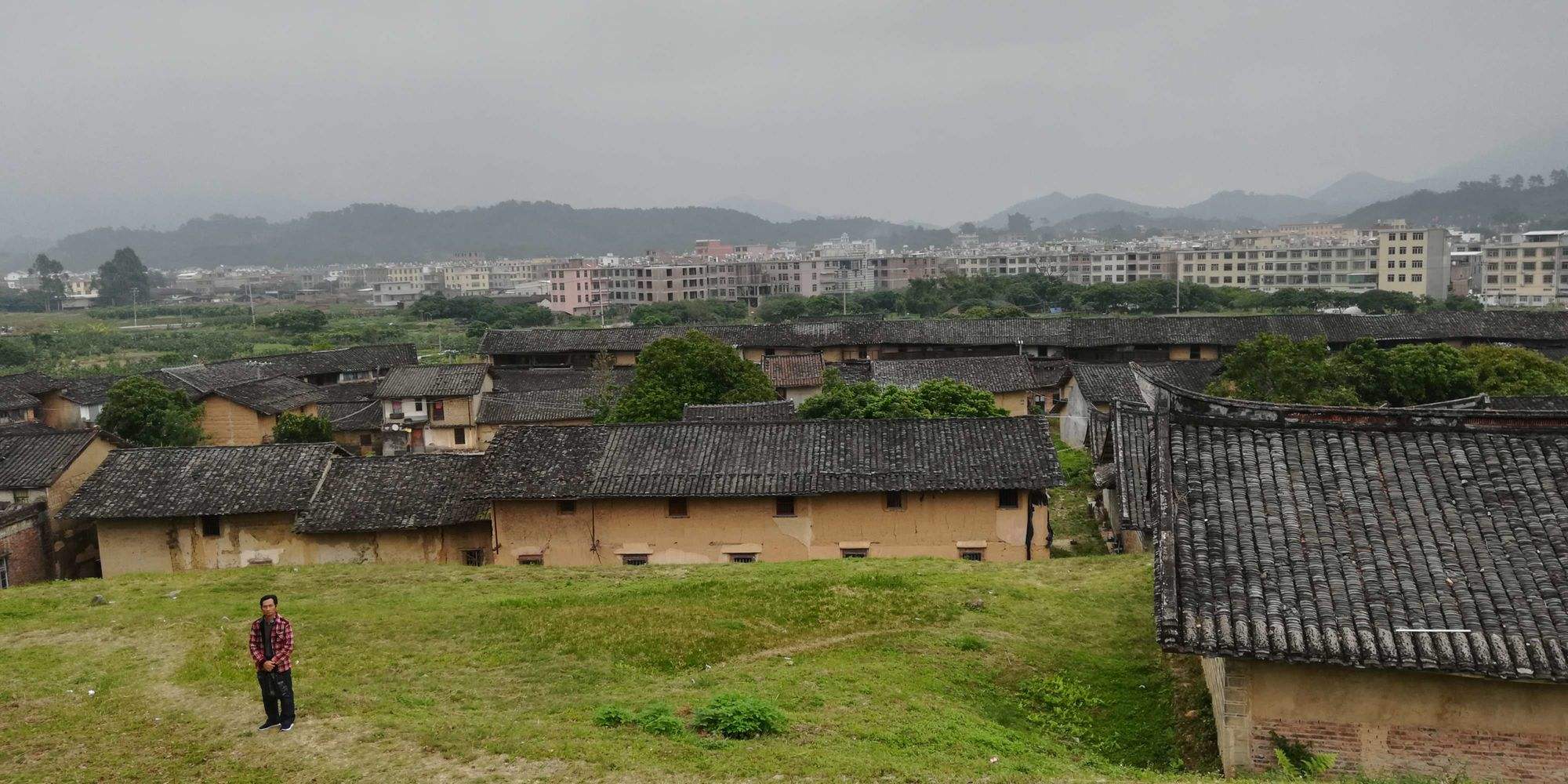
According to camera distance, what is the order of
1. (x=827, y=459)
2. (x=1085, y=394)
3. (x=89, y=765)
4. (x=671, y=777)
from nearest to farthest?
(x=671, y=777)
(x=89, y=765)
(x=827, y=459)
(x=1085, y=394)

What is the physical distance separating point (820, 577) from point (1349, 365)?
2818cm

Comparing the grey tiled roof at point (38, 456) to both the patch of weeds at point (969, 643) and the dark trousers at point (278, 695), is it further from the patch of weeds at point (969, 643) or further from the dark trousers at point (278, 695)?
the patch of weeds at point (969, 643)

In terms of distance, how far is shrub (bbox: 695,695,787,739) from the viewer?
1177 cm

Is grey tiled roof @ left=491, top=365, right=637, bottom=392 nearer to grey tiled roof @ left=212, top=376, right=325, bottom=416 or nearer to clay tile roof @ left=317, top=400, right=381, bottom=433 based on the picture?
clay tile roof @ left=317, top=400, right=381, bottom=433

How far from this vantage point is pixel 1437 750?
35.2 ft

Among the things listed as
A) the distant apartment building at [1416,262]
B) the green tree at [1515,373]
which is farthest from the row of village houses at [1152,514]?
the distant apartment building at [1416,262]

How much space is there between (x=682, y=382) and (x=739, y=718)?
2629 centimetres

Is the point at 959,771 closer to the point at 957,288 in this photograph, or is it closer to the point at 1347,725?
the point at 1347,725

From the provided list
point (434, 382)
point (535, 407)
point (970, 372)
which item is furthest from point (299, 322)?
point (970, 372)

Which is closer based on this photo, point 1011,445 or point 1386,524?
point 1386,524

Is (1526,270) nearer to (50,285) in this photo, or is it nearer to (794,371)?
(794,371)

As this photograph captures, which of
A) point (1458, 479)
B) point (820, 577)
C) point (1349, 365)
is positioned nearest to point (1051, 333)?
point (1349, 365)

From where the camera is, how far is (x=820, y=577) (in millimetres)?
20000

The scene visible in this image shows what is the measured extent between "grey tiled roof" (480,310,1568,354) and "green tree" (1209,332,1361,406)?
2286 centimetres
